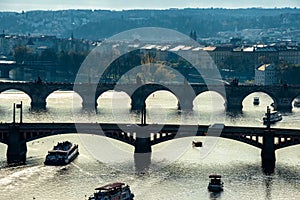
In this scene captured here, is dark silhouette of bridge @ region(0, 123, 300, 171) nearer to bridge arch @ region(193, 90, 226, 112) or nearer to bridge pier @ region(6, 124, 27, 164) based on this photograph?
bridge pier @ region(6, 124, 27, 164)

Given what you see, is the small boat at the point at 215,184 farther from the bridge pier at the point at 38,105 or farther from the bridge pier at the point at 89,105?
the bridge pier at the point at 38,105

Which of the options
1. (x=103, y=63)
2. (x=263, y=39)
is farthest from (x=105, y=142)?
(x=263, y=39)

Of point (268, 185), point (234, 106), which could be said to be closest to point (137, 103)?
point (234, 106)

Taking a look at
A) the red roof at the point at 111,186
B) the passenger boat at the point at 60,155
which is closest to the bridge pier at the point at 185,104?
the passenger boat at the point at 60,155

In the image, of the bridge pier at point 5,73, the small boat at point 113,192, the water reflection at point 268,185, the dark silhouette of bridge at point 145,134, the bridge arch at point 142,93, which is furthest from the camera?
the bridge pier at point 5,73

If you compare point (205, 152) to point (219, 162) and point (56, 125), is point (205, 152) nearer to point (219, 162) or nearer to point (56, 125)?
point (219, 162)

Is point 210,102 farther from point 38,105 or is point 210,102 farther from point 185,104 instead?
point 38,105
